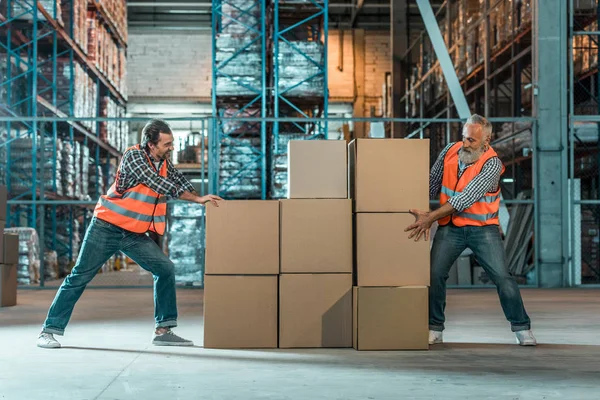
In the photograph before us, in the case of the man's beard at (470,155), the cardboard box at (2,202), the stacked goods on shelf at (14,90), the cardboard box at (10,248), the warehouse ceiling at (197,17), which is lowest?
the cardboard box at (10,248)

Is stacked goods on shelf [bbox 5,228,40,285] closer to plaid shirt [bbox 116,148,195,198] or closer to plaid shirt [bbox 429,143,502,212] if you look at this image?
plaid shirt [bbox 116,148,195,198]

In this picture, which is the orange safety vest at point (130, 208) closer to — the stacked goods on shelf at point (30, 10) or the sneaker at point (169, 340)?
the sneaker at point (169, 340)

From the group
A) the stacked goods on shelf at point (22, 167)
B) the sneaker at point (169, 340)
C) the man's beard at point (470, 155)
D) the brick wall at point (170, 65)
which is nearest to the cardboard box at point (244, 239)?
the sneaker at point (169, 340)

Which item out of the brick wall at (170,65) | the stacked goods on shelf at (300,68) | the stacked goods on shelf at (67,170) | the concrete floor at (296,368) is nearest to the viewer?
the concrete floor at (296,368)

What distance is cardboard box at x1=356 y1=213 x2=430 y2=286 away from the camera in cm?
542

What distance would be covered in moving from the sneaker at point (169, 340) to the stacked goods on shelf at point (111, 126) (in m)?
15.7

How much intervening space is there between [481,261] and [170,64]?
24013 mm

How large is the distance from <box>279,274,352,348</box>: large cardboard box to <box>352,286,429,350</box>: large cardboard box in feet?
0.40

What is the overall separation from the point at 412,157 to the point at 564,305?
A: 4112 millimetres

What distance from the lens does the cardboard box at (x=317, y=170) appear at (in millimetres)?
5547

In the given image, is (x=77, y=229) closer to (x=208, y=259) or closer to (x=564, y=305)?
(x=564, y=305)

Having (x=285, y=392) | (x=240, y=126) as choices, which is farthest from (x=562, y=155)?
(x=285, y=392)

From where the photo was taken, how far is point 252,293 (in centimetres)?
548

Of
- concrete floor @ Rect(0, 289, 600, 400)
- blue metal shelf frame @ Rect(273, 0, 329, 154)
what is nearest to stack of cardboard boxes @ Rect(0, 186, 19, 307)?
concrete floor @ Rect(0, 289, 600, 400)
